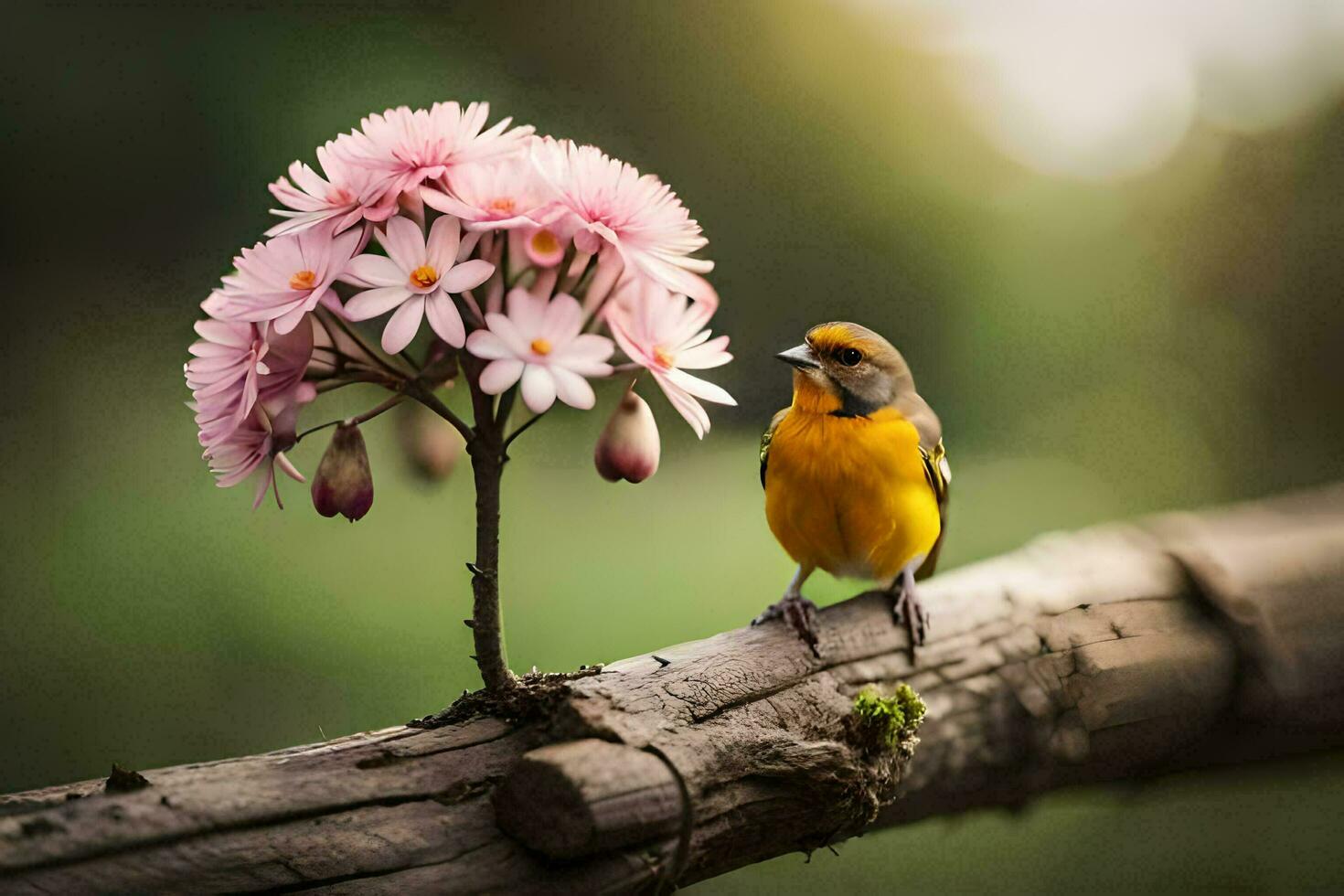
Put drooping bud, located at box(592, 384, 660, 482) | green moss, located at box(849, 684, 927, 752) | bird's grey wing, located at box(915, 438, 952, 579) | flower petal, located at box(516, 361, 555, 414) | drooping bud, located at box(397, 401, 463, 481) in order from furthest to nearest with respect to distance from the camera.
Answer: bird's grey wing, located at box(915, 438, 952, 579), green moss, located at box(849, 684, 927, 752), drooping bud, located at box(397, 401, 463, 481), drooping bud, located at box(592, 384, 660, 482), flower petal, located at box(516, 361, 555, 414)

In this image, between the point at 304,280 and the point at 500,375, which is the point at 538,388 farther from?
the point at 304,280

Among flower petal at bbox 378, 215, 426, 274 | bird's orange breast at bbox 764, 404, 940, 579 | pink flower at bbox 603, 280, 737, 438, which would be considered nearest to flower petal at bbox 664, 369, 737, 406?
pink flower at bbox 603, 280, 737, 438

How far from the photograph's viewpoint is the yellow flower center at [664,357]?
895mm

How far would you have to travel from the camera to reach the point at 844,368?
3.97 feet

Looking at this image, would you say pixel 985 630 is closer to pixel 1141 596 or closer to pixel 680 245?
pixel 1141 596

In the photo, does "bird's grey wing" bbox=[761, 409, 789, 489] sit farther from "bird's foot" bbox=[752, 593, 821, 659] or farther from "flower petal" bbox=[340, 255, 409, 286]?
"flower petal" bbox=[340, 255, 409, 286]

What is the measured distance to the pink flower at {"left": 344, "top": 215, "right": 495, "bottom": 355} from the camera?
81cm

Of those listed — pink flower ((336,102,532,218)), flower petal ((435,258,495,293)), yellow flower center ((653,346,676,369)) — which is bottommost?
yellow flower center ((653,346,676,369))

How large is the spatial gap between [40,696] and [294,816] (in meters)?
1.47

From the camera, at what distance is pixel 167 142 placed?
249 cm

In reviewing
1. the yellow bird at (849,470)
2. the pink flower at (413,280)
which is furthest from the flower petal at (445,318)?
the yellow bird at (849,470)

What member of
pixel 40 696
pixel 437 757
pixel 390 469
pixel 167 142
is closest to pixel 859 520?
pixel 437 757

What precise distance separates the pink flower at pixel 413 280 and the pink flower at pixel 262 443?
107 mm

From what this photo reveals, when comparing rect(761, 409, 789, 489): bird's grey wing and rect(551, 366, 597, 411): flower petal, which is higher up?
rect(761, 409, 789, 489): bird's grey wing
